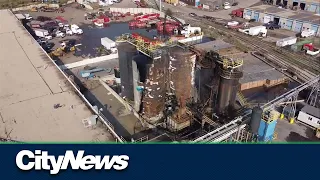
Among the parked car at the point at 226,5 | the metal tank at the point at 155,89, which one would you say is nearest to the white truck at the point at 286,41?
the parked car at the point at 226,5

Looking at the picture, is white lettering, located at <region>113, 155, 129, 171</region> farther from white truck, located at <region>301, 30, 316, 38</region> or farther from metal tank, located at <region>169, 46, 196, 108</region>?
white truck, located at <region>301, 30, 316, 38</region>

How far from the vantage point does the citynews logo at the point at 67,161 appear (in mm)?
14773

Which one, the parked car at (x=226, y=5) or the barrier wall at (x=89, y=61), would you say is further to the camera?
the parked car at (x=226, y=5)

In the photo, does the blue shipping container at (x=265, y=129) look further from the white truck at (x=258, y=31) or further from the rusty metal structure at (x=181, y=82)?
the white truck at (x=258, y=31)

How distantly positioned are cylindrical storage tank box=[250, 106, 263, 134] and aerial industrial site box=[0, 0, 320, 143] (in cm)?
7

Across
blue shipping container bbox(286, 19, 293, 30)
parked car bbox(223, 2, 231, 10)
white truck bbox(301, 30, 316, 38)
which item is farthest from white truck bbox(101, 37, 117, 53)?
parked car bbox(223, 2, 231, 10)

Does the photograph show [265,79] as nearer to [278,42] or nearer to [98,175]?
[278,42]

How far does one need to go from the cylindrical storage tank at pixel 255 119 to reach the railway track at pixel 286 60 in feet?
A: 59.2

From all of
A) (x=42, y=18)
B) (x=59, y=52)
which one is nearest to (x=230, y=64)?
(x=59, y=52)

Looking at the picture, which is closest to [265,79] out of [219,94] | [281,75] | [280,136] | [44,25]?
[281,75]

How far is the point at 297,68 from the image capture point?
124ft

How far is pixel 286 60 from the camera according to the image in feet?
131

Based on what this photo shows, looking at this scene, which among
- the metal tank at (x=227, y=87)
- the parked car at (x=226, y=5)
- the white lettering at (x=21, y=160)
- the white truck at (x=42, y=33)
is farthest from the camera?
the parked car at (x=226, y=5)

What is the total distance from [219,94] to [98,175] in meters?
12.1
